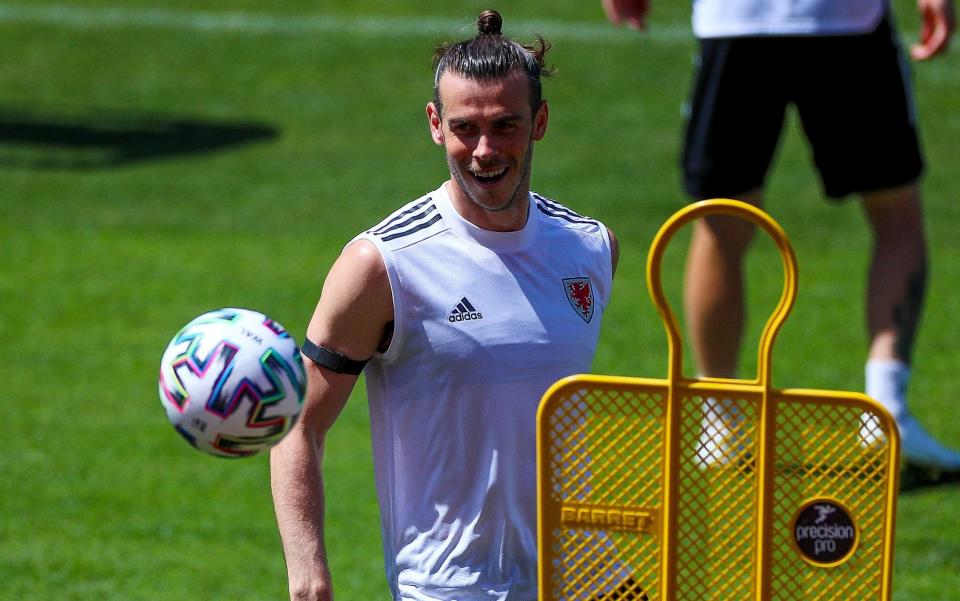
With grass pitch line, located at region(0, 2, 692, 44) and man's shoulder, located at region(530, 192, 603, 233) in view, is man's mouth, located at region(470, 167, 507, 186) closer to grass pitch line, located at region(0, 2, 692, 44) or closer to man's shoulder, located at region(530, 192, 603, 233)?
man's shoulder, located at region(530, 192, 603, 233)

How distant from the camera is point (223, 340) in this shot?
3.24 meters

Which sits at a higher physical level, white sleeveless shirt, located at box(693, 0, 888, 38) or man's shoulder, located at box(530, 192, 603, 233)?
white sleeveless shirt, located at box(693, 0, 888, 38)

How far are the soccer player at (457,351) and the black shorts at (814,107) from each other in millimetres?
2780

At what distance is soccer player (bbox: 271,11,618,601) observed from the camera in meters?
3.58

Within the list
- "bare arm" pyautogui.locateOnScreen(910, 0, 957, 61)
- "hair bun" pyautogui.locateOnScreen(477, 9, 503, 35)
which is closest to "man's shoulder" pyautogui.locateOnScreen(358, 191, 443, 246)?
"hair bun" pyautogui.locateOnScreen(477, 9, 503, 35)

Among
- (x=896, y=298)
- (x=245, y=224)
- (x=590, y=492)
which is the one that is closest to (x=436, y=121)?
(x=590, y=492)

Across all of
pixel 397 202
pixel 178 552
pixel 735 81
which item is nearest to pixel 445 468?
pixel 178 552

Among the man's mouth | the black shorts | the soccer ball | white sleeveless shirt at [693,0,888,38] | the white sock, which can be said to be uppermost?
white sleeveless shirt at [693,0,888,38]

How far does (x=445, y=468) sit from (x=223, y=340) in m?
0.69

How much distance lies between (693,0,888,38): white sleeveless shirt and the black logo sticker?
3444 mm

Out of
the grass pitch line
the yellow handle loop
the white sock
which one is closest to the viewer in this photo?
the yellow handle loop

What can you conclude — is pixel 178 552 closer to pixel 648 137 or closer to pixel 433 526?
pixel 433 526

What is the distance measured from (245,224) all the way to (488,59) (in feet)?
25.0

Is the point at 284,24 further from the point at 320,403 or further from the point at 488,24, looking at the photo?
the point at 320,403
